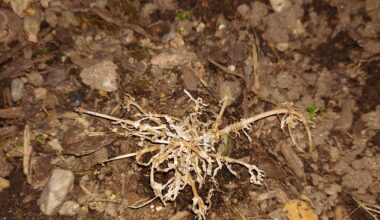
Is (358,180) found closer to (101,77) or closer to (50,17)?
(101,77)

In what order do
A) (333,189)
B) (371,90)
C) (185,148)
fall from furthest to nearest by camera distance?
1. (371,90)
2. (333,189)
3. (185,148)

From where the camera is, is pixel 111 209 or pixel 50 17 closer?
pixel 111 209

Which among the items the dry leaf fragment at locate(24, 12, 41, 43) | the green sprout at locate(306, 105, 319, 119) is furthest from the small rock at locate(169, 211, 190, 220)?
the dry leaf fragment at locate(24, 12, 41, 43)

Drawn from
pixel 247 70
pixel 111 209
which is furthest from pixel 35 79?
pixel 247 70

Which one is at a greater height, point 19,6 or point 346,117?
point 346,117

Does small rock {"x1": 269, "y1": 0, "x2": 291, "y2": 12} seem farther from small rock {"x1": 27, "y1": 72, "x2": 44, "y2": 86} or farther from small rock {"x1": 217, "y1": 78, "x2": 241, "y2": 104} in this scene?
small rock {"x1": 27, "y1": 72, "x2": 44, "y2": 86}

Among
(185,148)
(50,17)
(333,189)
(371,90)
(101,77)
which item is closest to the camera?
(185,148)
